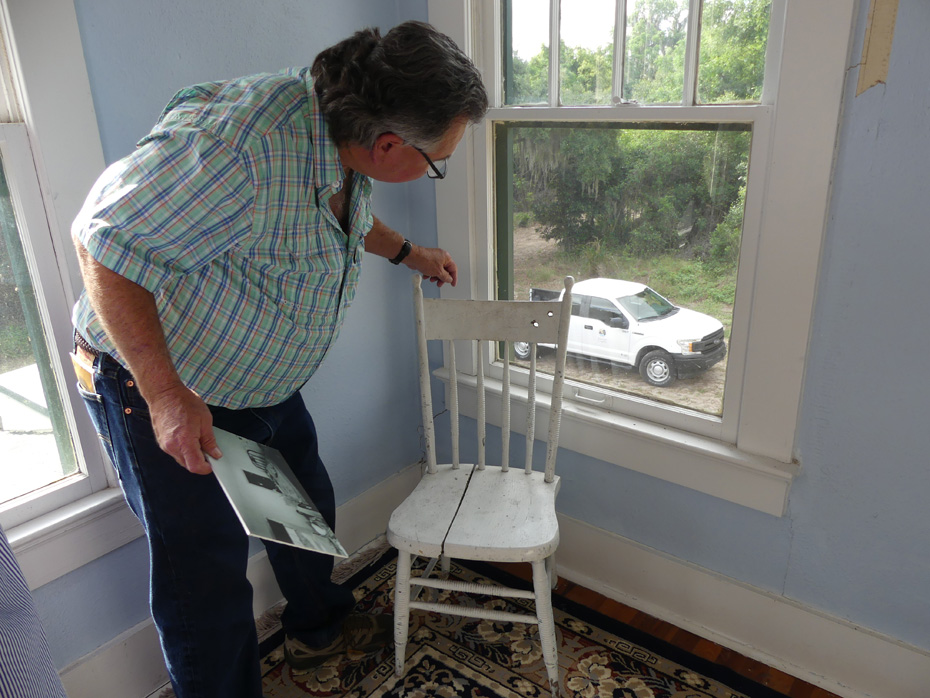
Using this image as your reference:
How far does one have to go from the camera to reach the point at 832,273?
135 cm

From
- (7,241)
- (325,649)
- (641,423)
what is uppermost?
(7,241)

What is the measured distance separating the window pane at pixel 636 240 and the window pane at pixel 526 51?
0.08 metres

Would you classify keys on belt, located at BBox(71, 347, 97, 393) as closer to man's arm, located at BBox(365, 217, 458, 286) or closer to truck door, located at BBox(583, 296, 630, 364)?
man's arm, located at BBox(365, 217, 458, 286)

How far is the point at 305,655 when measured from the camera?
170 cm

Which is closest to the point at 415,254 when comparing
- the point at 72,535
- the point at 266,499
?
the point at 266,499

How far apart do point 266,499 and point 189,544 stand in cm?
33

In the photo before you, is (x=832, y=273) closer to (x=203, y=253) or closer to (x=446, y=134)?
(x=446, y=134)

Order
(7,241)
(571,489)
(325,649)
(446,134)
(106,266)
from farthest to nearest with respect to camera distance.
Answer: (571,489) < (325,649) < (7,241) < (446,134) < (106,266)

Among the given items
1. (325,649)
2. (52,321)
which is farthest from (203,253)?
(325,649)

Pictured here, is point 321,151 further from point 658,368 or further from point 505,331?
point 658,368

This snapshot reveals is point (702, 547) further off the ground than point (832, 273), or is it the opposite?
point (832, 273)

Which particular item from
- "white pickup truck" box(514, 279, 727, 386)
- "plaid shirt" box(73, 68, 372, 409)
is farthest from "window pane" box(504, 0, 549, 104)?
"plaid shirt" box(73, 68, 372, 409)

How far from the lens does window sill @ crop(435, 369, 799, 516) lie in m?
1.53

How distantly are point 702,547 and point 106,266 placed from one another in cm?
151
